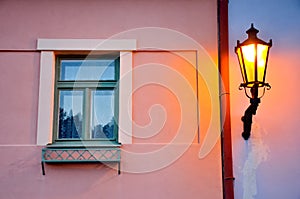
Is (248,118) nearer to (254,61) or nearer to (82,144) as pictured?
(254,61)

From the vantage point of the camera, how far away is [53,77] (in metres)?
4.00

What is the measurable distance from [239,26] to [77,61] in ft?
5.41

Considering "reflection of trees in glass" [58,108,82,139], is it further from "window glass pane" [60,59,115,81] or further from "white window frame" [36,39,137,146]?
"window glass pane" [60,59,115,81]

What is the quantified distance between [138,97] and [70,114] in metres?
0.69

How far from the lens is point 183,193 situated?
3785 millimetres

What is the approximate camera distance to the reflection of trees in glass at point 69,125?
3963 millimetres

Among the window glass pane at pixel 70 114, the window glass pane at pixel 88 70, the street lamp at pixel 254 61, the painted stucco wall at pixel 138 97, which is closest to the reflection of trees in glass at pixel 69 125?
the window glass pane at pixel 70 114

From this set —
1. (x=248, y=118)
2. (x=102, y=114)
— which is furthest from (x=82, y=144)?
(x=248, y=118)

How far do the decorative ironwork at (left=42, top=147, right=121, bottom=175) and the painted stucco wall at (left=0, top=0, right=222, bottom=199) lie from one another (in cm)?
7

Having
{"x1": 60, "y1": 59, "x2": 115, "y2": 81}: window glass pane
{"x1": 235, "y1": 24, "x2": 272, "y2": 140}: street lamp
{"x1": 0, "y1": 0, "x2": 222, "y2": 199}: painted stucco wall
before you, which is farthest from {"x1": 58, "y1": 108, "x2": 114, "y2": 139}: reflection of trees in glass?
{"x1": 235, "y1": 24, "x2": 272, "y2": 140}: street lamp

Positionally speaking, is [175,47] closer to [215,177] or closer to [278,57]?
[278,57]

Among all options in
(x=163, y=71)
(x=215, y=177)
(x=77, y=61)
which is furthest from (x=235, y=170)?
(x=77, y=61)

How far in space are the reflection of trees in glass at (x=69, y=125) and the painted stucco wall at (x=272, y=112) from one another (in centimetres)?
148

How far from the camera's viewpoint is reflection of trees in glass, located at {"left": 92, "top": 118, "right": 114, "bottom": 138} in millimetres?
3967
